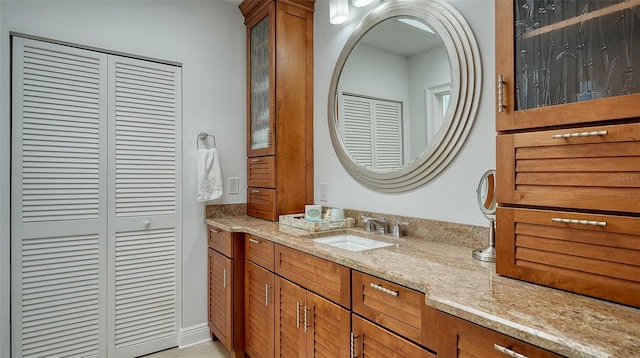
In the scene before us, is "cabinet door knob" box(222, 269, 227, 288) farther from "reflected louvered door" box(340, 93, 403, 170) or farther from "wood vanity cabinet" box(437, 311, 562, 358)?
"wood vanity cabinet" box(437, 311, 562, 358)

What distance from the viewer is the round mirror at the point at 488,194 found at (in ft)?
4.66

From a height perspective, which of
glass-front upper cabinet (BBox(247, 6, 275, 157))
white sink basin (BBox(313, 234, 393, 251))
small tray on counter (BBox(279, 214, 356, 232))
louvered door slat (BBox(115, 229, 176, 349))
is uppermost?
glass-front upper cabinet (BBox(247, 6, 275, 157))

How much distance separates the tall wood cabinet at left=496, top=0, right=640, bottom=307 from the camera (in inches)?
34.8

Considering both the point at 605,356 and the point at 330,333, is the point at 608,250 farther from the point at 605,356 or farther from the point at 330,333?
the point at 330,333

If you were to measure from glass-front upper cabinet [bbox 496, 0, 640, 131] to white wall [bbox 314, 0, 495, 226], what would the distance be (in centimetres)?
40

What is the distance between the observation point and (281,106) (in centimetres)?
247

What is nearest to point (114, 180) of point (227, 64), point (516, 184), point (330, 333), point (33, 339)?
point (33, 339)

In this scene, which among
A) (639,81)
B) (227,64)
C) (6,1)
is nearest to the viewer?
(639,81)

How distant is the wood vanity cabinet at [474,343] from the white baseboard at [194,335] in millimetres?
2174

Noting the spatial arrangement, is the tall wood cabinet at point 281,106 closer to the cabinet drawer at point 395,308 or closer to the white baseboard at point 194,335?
the white baseboard at point 194,335

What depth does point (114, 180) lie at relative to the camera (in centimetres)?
230

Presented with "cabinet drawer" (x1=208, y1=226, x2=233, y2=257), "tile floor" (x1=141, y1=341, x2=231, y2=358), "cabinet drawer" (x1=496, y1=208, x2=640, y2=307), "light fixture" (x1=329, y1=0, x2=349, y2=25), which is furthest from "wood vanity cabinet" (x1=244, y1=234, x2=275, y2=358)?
"light fixture" (x1=329, y1=0, x2=349, y2=25)

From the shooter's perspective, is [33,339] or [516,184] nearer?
[516,184]

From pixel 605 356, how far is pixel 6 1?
3.10 m
